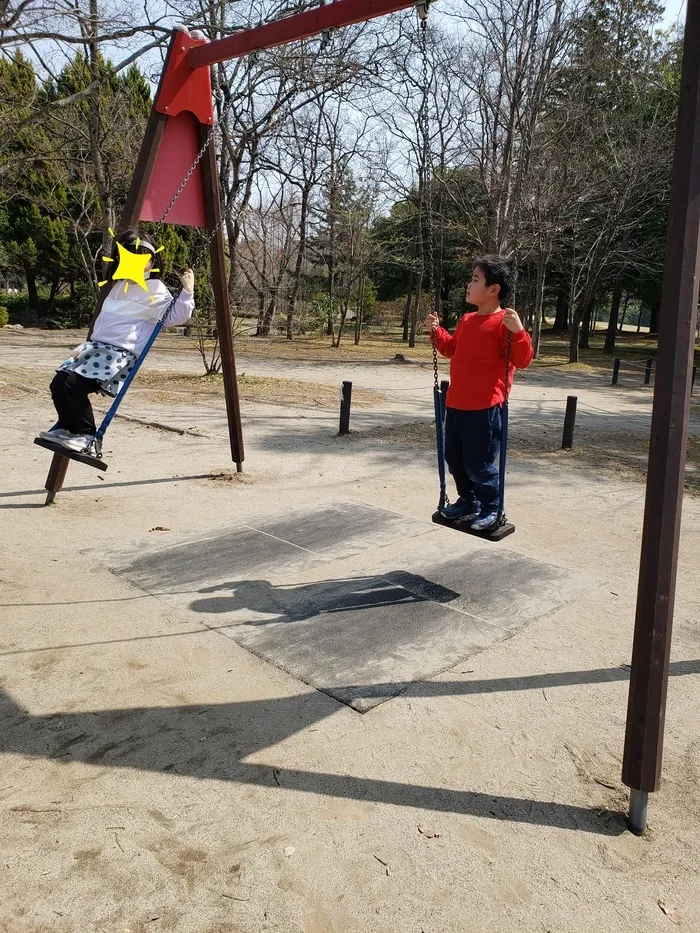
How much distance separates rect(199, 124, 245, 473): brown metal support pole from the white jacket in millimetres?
1308

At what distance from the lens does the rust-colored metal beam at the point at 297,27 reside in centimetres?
431

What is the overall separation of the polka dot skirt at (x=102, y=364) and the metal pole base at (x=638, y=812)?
3560 millimetres

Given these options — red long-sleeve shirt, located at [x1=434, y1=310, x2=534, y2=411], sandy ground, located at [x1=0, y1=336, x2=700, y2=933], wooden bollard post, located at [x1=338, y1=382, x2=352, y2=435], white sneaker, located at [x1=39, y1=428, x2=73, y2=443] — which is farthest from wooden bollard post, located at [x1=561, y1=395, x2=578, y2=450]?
white sneaker, located at [x1=39, y1=428, x2=73, y2=443]

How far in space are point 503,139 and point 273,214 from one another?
30.5ft

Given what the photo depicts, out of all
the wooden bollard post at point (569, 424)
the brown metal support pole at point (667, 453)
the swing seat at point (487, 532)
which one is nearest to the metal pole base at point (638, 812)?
the brown metal support pole at point (667, 453)

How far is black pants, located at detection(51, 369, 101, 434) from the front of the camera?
4.52 meters

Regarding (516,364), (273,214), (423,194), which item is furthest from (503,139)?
(516,364)

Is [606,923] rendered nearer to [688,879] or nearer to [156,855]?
[688,879]

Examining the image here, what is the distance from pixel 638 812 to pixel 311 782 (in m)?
1.07

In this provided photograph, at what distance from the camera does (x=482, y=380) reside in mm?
3951

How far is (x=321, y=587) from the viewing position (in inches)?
167

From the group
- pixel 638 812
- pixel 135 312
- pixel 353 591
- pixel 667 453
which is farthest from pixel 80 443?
pixel 638 812

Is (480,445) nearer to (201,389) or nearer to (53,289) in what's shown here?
(201,389)

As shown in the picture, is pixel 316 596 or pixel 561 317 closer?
pixel 316 596
